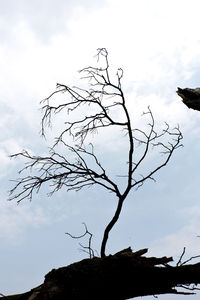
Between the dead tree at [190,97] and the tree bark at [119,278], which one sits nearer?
the tree bark at [119,278]

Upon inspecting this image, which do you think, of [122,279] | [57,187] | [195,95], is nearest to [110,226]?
[57,187]

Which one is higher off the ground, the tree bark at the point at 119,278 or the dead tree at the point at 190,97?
the dead tree at the point at 190,97

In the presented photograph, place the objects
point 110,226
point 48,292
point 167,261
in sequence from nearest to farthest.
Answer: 1. point 48,292
2. point 167,261
3. point 110,226

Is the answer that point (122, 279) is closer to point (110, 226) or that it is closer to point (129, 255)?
point (129, 255)

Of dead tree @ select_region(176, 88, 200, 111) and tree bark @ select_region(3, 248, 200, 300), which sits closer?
tree bark @ select_region(3, 248, 200, 300)

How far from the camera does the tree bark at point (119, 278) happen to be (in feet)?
12.4

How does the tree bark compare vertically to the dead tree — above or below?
below

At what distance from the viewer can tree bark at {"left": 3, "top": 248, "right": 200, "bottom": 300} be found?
3786 mm

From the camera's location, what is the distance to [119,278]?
386cm

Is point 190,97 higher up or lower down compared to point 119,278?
higher up

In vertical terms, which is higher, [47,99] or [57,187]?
[47,99]

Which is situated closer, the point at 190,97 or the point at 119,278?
the point at 119,278

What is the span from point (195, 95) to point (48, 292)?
3646 millimetres

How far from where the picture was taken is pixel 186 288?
3996 mm
